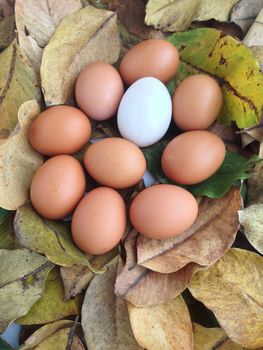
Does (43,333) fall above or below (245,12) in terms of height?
below

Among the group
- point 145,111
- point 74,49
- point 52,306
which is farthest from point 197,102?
point 52,306

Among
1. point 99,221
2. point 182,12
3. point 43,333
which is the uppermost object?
point 182,12

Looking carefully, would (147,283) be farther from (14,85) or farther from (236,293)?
(14,85)

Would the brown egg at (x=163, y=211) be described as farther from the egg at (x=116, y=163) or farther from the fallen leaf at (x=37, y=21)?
the fallen leaf at (x=37, y=21)

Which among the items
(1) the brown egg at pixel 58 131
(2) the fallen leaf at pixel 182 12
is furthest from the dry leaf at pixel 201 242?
(2) the fallen leaf at pixel 182 12

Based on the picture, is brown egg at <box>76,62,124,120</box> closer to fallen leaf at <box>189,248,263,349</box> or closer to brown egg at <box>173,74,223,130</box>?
brown egg at <box>173,74,223,130</box>

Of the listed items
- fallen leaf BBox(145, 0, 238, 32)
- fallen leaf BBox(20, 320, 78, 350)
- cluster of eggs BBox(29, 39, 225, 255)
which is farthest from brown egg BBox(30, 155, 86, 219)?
fallen leaf BBox(145, 0, 238, 32)
